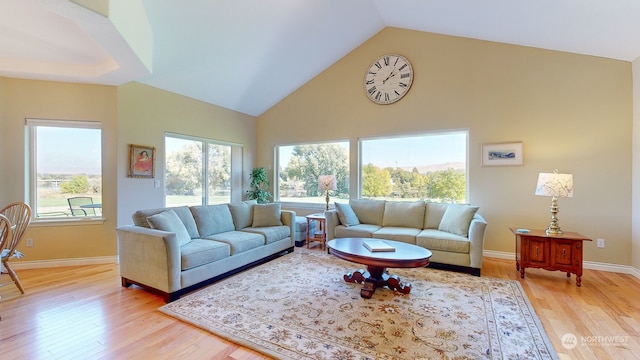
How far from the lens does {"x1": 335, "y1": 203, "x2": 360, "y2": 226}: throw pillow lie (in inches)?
171

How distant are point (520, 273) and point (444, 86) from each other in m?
3.00

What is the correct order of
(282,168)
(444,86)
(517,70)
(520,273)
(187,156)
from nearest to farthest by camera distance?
(520,273) → (517,70) → (444,86) → (187,156) → (282,168)

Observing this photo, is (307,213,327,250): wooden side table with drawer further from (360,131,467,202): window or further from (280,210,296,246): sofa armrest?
(360,131,467,202): window

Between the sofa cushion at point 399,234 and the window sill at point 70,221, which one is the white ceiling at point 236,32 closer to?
the window sill at point 70,221

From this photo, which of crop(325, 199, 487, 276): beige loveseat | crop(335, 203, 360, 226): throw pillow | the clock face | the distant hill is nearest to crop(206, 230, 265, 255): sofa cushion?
crop(325, 199, 487, 276): beige loveseat

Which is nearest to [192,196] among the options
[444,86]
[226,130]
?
[226,130]

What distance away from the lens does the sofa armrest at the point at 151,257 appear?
2.65 m

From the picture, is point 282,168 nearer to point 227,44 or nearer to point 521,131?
point 227,44

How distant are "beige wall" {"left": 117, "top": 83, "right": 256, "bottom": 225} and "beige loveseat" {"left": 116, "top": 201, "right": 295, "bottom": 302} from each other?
1.19 m

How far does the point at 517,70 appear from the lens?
4.03 meters

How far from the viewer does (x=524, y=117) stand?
401cm

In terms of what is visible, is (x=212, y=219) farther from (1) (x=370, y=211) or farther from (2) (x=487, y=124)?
(2) (x=487, y=124)

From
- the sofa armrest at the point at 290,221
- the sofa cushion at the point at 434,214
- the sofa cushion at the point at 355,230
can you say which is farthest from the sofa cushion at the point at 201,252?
the sofa cushion at the point at 434,214

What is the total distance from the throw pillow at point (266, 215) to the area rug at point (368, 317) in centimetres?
105
